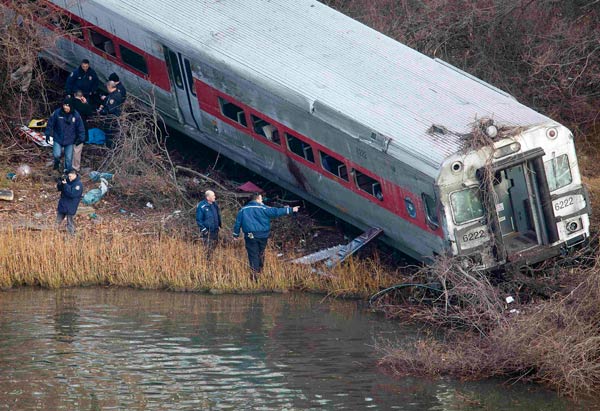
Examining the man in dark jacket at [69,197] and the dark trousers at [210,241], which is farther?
the man in dark jacket at [69,197]

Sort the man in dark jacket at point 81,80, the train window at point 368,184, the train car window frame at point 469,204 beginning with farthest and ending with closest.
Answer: the man in dark jacket at point 81,80 → the train window at point 368,184 → the train car window frame at point 469,204

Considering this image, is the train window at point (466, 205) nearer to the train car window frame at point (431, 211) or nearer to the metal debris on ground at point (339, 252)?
the train car window frame at point (431, 211)

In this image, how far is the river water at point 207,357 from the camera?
42.3 ft

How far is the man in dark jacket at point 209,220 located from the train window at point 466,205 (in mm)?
3643

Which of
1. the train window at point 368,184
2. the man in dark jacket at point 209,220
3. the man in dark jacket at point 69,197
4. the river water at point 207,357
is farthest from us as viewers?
the man in dark jacket at point 69,197

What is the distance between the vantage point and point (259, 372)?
1377 cm

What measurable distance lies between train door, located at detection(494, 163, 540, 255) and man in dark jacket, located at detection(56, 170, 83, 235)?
601cm

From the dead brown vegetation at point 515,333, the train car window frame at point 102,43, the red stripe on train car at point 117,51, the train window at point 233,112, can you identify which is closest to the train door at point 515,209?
the dead brown vegetation at point 515,333

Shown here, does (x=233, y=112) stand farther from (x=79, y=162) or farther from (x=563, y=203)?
(x=563, y=203)

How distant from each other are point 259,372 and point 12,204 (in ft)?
21.2

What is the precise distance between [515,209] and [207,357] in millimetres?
4871

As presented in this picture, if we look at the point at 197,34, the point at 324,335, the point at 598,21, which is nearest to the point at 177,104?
the point at 197,34

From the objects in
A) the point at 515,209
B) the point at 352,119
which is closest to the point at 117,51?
the point at 352,119

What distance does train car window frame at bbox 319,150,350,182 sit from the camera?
16.9m
